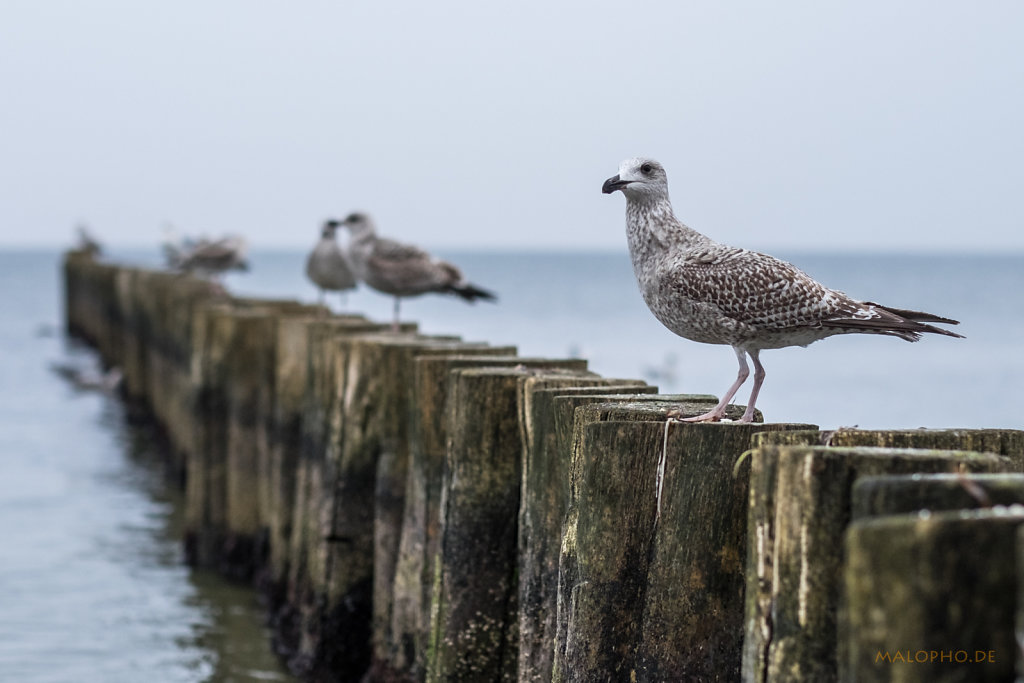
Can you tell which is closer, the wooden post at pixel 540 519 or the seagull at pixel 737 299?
the seagull at pixel 737 299

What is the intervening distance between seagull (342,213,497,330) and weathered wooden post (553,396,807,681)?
720 cm

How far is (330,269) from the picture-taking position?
13219 mm

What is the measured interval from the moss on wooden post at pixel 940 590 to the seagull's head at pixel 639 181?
2867mm

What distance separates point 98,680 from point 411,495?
318 centimetres

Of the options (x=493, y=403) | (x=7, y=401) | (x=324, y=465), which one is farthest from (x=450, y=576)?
(x=7, y=401)

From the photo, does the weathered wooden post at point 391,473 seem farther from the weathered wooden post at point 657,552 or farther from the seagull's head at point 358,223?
the seagull's head at point 358,223

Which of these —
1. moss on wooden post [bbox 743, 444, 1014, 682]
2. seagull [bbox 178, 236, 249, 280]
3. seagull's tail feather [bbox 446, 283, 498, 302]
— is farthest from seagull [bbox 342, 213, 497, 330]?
moss on wooden post [bbox 743, 444, 1014, 682]

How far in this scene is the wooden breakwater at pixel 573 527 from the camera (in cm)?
247

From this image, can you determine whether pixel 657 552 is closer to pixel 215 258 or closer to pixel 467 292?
pixel 467 292

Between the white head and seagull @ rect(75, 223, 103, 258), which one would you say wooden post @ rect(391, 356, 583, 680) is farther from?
seagull @ rect(75, 223, 103, 258)

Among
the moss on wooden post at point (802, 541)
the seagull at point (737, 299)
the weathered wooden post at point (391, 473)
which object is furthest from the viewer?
the weathered wooden post at point (391, 473)

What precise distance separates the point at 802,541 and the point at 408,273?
855 centimetres

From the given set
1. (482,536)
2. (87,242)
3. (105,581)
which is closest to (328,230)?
(105,581)

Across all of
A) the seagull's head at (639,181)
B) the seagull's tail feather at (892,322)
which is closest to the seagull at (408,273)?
the seagull's head at (639,181)
